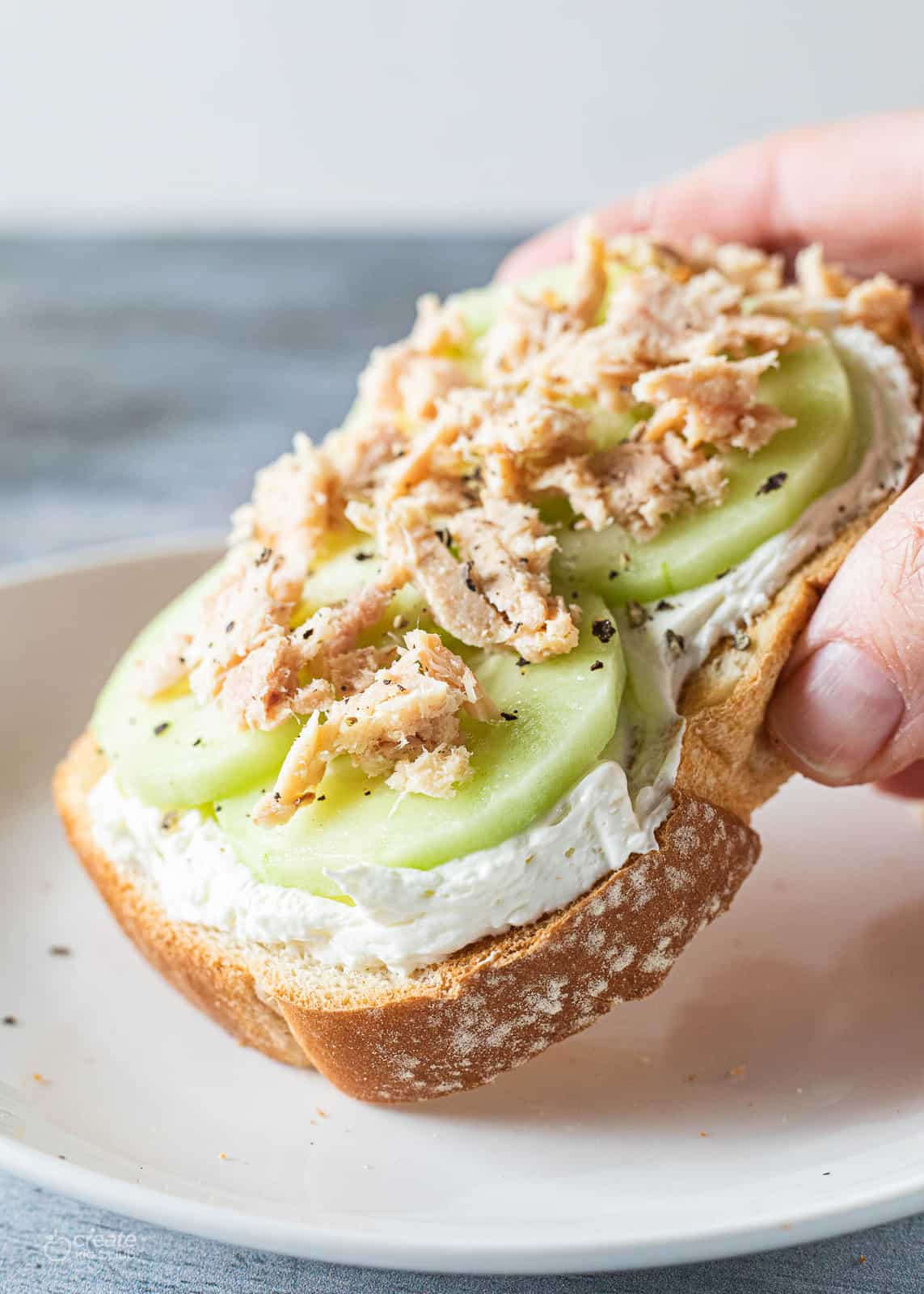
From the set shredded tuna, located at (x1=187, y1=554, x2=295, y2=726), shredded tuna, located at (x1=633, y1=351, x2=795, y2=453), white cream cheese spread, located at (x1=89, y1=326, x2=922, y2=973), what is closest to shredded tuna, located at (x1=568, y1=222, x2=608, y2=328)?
shredded tuna, located at (x1=633, y1=351, x2=795, y2=453)

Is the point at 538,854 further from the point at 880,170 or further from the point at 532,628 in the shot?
the point at 880,170

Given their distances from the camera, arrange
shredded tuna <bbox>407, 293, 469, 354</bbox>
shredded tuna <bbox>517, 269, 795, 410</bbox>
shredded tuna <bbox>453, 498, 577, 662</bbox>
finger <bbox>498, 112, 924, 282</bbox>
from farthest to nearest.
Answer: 1. finger <bbox>498, 112, 924, 282</bbox>
2. shredded tuna <bbox>407, 293, 469, 354</bbox>
3. shredded tuna <bbox>517, 269, 795, 410</bbox>
4. shredded tuna <bbox>453, 498, 577, 662</bbox>

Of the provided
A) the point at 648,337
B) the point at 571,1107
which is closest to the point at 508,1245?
the point at 571,1107

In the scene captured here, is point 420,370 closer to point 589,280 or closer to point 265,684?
point 589,280

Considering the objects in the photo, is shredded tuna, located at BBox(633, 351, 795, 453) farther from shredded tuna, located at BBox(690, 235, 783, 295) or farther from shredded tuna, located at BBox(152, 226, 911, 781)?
shredded tuna, located at BBox(690, 235, 783, 295)

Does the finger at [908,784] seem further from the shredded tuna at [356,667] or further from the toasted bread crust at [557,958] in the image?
the shredded tuna at [356,667]

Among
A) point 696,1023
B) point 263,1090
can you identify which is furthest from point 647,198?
point 263,1090
